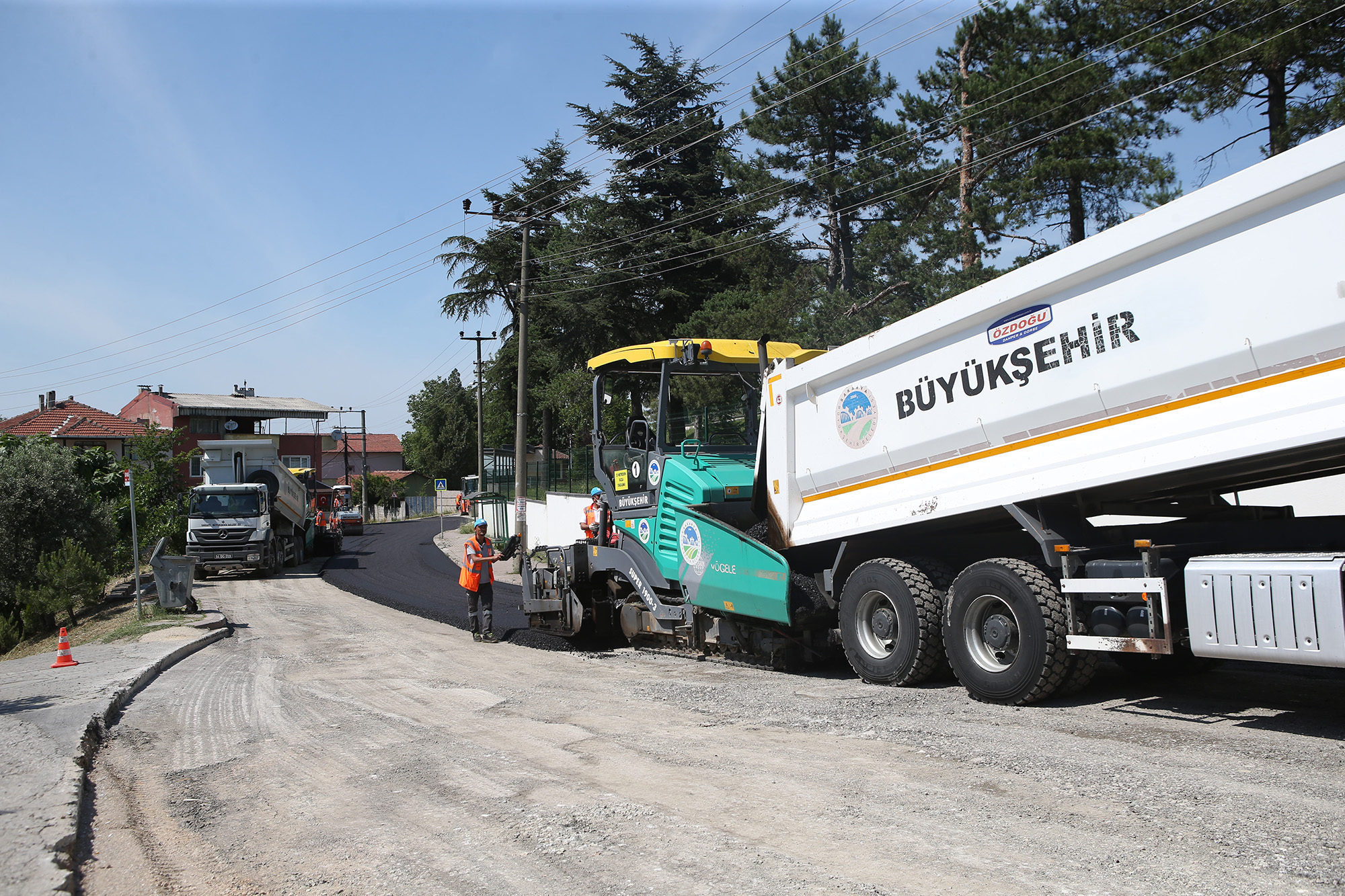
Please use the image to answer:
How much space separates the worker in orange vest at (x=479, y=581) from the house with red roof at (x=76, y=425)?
Result: 1544 inches

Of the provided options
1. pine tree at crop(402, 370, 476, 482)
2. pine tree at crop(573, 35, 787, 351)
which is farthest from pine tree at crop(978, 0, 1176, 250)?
pine tree at crop(402, 370, 476, 482)

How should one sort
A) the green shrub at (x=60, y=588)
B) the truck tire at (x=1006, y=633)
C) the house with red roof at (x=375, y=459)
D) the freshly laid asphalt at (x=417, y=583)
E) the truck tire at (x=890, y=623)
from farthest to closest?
the house with red roof at (x=375, y=459), the green shrub at (x=60, y=588), the freshly laid asphalt at (x=417, y=583), the truck tire at (x=890, y=623), the truck tire at (x=1006, y=633)

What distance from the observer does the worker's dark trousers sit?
12164 millimetres

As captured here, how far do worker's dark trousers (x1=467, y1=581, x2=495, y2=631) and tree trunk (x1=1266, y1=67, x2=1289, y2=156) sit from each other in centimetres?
1364

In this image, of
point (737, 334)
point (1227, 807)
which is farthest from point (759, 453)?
point (737, 334)

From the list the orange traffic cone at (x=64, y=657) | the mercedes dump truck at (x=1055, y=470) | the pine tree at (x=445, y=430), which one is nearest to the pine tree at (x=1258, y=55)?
the mercedes dump truck at (x=1055, y=470)

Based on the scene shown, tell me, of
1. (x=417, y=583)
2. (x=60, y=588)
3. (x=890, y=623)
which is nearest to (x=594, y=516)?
(x=890, y=623)

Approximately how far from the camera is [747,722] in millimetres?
6578

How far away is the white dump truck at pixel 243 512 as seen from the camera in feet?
77.0

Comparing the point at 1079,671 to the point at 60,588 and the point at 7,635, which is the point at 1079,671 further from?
the point at 7,635

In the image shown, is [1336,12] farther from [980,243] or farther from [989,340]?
[989,340]

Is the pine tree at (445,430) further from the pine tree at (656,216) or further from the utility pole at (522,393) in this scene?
the utility pole at (522,393)

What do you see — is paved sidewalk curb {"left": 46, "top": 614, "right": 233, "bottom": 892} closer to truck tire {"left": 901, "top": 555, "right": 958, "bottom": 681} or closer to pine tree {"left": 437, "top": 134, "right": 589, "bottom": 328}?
truck tire {"left": 901, "top": 555, "right": 958, "bottom": 681}

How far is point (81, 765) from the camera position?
586 centimetres
